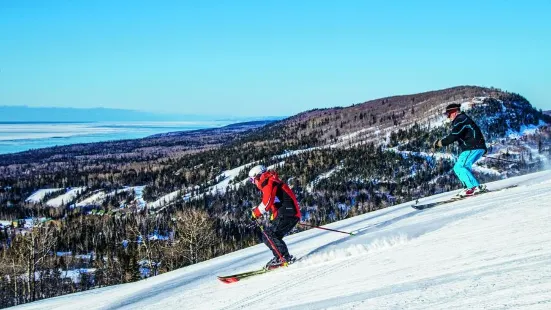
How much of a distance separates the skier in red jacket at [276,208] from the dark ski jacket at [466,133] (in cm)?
570

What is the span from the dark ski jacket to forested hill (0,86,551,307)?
144ft

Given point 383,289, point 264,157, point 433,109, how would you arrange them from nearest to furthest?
point 383,289 < point 433,109 < point 264,157

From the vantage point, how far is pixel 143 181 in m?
194

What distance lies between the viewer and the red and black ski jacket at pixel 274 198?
1130 cm

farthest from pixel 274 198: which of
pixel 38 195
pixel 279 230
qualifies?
pixel 38 195

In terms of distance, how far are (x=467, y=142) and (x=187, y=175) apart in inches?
6887

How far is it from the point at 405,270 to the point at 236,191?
133 m

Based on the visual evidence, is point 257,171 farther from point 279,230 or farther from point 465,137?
point 465,137

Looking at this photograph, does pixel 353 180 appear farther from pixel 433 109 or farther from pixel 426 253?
pixel 426 253

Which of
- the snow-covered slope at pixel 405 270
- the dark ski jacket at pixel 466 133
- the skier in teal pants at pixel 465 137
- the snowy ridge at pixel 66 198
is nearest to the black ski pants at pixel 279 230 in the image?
the snow-covered slope at pixel 405 270

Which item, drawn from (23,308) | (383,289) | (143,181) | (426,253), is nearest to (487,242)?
(426,253)

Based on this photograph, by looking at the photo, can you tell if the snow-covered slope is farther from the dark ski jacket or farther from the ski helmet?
the ski helmet

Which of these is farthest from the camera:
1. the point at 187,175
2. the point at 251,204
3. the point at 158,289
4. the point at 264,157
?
the point at 187,175

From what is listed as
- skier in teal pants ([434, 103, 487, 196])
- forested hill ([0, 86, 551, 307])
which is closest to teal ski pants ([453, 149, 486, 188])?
skier in teal pants ([434, 103, 487, 196])
